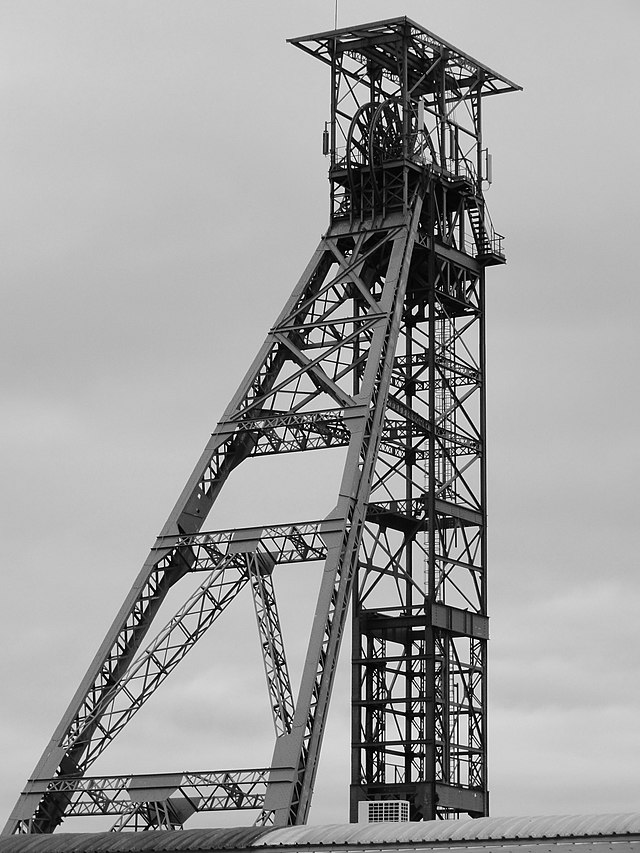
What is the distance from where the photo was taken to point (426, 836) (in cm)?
5759

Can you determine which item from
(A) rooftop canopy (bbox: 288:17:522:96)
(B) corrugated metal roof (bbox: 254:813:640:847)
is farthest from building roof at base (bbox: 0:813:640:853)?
(A) rooftop canopy (bbox: 288:17:522:96)

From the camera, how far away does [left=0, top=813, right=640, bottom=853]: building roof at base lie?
5469 cm

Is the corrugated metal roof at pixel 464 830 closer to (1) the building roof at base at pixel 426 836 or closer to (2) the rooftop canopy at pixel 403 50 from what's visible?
(1) the building roof at base at pixel 426 836

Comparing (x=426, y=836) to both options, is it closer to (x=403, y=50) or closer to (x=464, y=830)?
(x=464, y=830)

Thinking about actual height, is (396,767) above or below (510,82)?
below

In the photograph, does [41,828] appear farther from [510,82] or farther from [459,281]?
[510,82]

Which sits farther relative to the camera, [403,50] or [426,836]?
[403,50]

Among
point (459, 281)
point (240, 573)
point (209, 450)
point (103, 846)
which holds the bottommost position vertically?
point (103, 846)

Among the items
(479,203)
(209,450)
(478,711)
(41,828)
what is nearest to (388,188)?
(479,203)

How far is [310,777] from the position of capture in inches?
2847

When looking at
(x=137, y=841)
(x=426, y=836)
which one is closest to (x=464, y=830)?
(x=426, y=836)

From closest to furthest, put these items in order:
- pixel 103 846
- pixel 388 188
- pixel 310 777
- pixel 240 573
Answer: pixel 103 846, pixel 310 777, pixel 240 573, pixel 388 188

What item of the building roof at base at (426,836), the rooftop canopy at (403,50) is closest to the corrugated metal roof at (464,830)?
the building roof at base at (426,836)

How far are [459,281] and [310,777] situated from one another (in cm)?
2316
